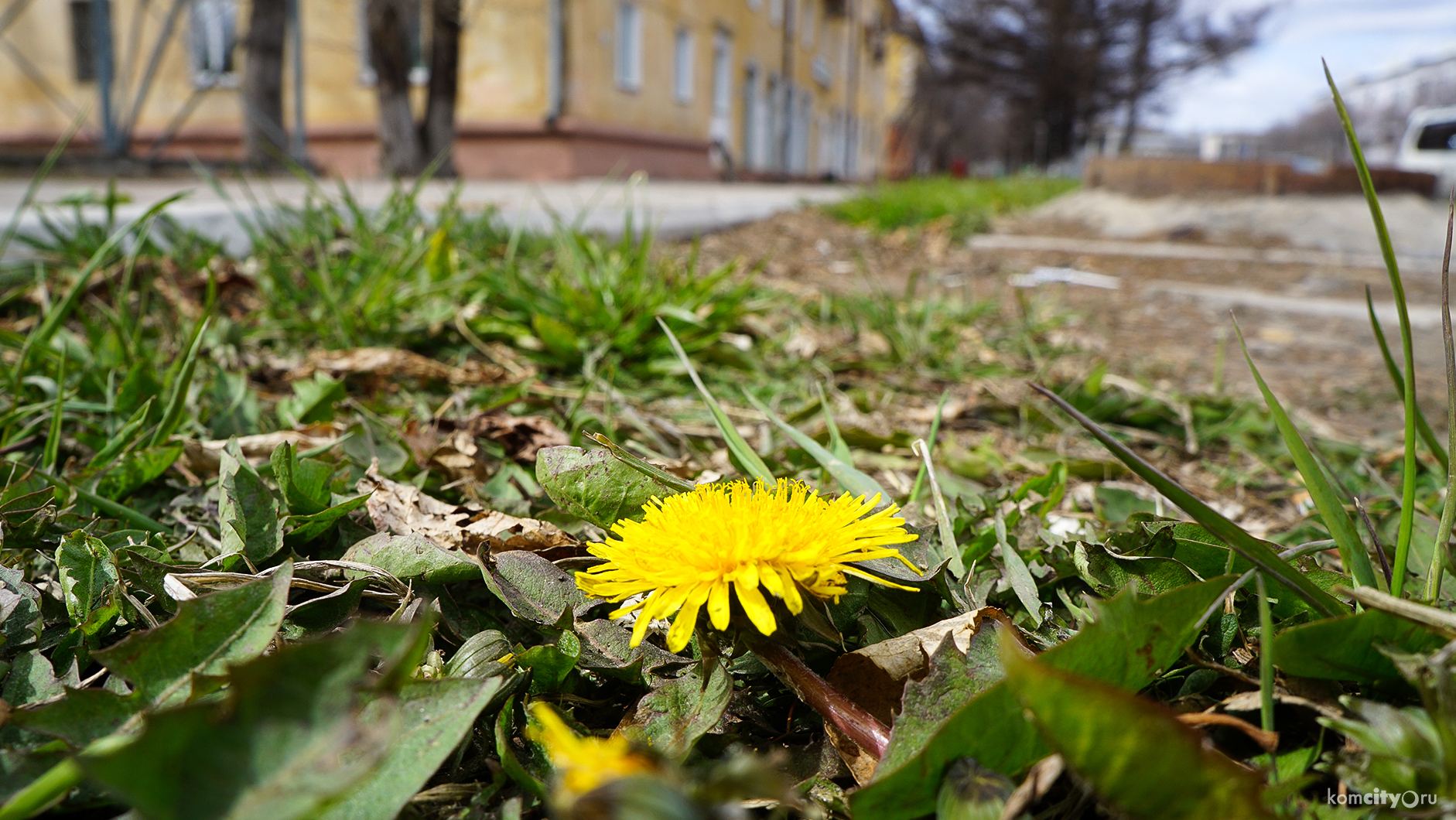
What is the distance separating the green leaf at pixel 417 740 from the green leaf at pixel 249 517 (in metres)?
0.33

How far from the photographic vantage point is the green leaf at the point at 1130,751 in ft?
1.45

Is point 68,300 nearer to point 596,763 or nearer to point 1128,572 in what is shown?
point 596,763

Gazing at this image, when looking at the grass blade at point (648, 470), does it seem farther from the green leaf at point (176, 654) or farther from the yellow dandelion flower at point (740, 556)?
the green leaf at point (176, 654)

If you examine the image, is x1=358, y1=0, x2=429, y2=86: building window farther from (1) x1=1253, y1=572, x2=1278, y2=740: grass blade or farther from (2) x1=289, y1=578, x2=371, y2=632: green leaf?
(1) x1=1253, y1=572, x2=1278, y2=740: grass blade

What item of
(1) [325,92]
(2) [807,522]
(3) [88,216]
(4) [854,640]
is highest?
(1) [325,92]

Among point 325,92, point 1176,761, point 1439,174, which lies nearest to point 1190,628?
point 1176,761

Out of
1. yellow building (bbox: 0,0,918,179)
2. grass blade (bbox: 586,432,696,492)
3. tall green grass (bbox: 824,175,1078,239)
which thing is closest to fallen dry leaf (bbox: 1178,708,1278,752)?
grass blade (bbox: 586,432,696,492)

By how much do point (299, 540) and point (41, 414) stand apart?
0.63 metres

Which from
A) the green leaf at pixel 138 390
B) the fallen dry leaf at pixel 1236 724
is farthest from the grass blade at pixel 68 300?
the fallen dry leaf at pixel 1236 724

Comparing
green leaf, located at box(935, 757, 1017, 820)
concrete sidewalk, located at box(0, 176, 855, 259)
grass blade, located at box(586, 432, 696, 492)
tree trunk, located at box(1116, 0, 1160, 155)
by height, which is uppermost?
tree trunk, located at box(1116, 0, 1160, 155)

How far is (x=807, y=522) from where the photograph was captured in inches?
23.5

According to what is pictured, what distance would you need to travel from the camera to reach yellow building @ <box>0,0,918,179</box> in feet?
37.6

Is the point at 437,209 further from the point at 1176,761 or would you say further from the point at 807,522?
the point at 1176,761

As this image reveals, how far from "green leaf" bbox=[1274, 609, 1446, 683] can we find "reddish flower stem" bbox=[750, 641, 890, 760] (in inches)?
10.0
